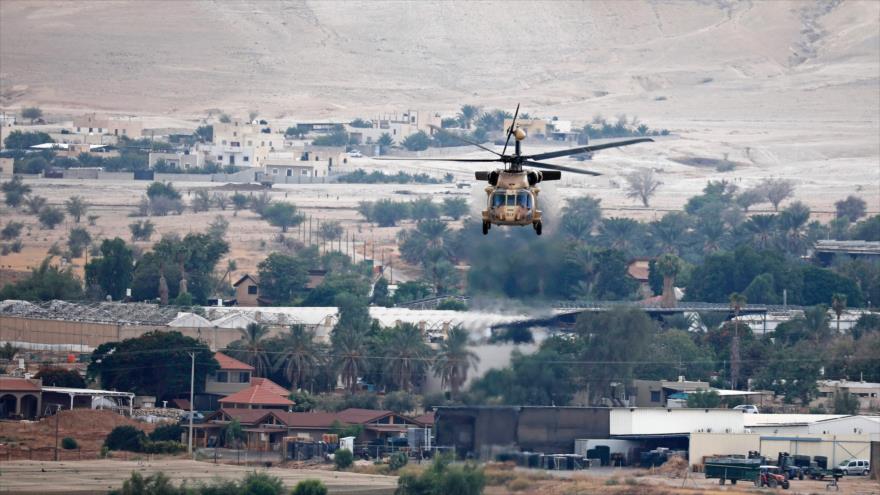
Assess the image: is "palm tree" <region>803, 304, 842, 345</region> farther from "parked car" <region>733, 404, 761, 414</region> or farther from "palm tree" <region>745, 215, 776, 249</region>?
"palm tree" <region>745, 215, 776, 249</region>

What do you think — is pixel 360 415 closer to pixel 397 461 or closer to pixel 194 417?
pixel 194 417

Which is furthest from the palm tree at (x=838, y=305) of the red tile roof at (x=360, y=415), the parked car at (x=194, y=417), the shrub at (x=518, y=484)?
the shrub at (x=518, y=484)

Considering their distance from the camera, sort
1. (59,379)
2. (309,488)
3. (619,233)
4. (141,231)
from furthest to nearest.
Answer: (141,231), (619,233), (59,379), (309,488)

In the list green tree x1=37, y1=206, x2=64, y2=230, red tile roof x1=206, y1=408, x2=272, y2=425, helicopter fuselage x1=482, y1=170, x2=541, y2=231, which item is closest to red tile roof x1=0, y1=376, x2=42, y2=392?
red tile roof x1=206, y1=408, x2=272, y2=425

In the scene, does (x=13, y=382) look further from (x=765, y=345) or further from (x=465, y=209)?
(x=465, y=209)

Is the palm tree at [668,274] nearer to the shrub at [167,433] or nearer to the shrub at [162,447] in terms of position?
the shrub at [167,433]

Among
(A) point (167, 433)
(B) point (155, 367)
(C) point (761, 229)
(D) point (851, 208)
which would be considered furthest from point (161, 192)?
(A) point (167, 433)
